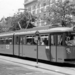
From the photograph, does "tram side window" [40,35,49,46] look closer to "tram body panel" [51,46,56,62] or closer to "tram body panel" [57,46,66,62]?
"tram body panel" [51,46,56,62]

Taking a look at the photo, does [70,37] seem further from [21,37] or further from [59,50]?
[21,37]

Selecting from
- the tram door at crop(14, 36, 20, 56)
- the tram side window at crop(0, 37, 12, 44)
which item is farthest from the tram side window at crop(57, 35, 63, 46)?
the tram side window at crop(0, 37, 12, 44)

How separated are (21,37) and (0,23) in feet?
187

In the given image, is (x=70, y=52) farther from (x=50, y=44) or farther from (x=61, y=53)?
(x=50, y=44)

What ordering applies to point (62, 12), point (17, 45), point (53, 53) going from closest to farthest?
point (53, 53)
point (17, 45)
point (62, 12)

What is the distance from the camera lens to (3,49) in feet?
89.5

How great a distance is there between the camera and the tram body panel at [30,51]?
63.3ft

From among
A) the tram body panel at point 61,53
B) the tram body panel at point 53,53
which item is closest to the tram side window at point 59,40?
the tram body panel at point 61,53

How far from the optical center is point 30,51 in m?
20.0

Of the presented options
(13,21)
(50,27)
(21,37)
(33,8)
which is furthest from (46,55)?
(33,8)

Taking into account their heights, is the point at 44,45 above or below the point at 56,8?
below

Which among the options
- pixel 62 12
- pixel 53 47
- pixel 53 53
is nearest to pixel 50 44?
pixel 53 47

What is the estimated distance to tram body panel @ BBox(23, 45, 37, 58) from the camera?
19297mm

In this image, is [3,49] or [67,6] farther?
[67,6]
